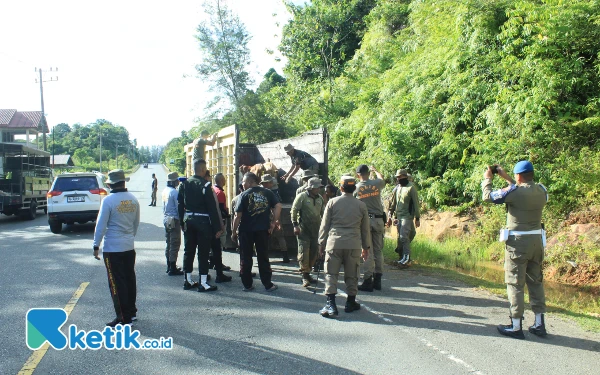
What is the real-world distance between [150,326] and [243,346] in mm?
1280

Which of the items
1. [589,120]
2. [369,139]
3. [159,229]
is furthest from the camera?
[369,139]

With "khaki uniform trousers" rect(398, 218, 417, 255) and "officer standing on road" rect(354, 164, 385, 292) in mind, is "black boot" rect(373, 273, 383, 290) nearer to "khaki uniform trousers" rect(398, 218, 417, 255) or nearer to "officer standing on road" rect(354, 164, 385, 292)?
"officer standing on road" rect(354, 164, 385, 292)

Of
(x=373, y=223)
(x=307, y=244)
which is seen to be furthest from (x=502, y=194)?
(x=307, y=244)

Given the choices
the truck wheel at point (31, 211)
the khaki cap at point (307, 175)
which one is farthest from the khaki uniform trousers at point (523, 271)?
the truck wheel at point (31, 211)

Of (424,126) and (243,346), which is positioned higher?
(424,126)

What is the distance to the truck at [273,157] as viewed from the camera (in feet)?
30.2

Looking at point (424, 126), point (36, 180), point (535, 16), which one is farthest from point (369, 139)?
point (36, 180)

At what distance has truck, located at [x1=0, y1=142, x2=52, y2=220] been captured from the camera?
55.5 feet

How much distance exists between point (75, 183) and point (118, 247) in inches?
390

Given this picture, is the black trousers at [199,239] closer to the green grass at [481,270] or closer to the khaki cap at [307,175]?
the khaki cap at [307,175]

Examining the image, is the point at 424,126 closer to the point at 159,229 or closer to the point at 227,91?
the point at 159,229

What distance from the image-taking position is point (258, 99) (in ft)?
86.9

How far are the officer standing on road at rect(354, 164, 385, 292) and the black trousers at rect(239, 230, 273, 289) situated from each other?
1.47 meters

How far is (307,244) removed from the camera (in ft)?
25.1
